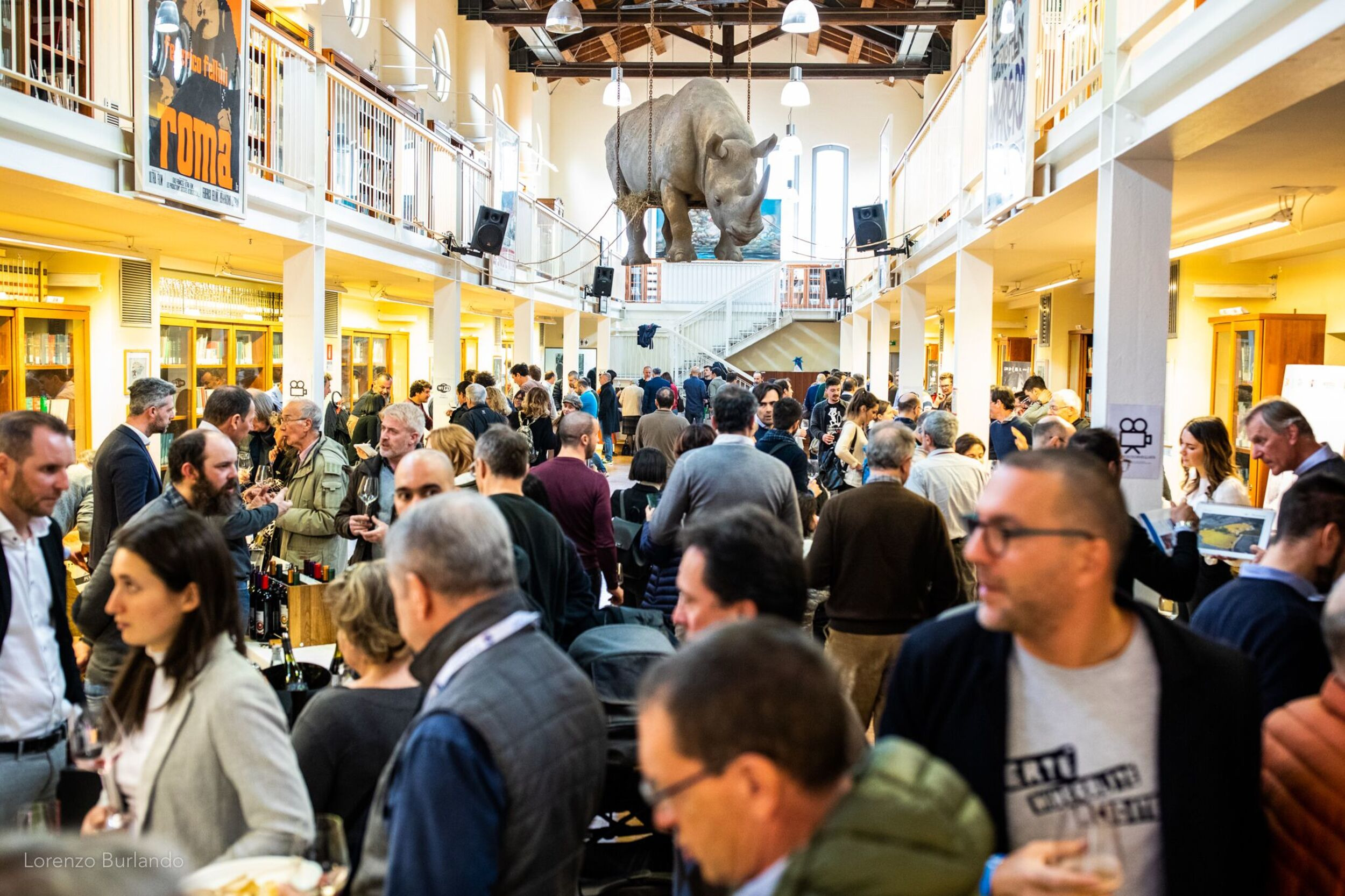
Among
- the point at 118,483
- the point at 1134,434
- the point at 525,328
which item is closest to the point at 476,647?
the point at 118,483

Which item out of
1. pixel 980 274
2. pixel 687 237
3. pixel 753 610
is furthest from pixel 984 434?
pixel 753 610

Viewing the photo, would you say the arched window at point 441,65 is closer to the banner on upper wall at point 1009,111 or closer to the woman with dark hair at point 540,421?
the woman with dark hair at point 540,421

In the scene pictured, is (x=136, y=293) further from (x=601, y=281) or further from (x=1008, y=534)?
(x=601, y=281)

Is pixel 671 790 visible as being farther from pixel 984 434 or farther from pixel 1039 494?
pixel 984 434

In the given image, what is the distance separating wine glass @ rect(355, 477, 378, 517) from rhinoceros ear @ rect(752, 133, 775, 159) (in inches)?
157

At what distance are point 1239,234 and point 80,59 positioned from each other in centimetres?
792

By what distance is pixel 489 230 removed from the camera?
1300 cm

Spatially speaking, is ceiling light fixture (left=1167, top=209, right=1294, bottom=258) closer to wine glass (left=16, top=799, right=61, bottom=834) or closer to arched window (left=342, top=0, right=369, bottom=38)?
wine glass (left=16, top=799, right=61, bottom=834)

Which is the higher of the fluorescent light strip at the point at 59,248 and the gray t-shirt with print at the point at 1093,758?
the fluorescent light strip at the point at 59,248

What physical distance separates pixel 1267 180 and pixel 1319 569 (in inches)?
182

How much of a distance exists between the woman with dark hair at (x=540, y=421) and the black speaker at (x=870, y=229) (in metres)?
5.21

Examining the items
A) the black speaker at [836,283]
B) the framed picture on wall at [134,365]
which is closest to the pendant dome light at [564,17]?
the framed picture on wall at [134,365]

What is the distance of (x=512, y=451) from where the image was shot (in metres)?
3.69

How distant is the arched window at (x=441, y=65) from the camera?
679 inches
